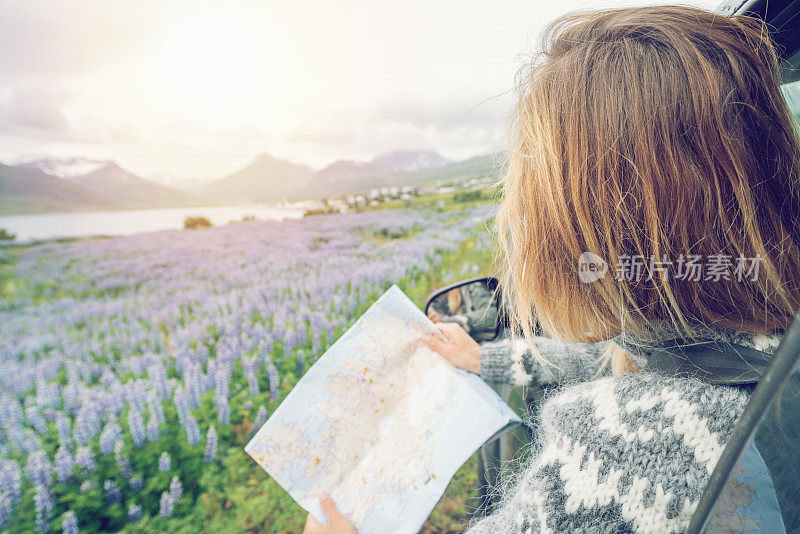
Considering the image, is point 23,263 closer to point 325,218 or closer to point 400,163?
point 325,218

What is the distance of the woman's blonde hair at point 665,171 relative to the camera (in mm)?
605

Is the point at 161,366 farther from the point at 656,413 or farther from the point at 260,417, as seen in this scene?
the point at 656,413

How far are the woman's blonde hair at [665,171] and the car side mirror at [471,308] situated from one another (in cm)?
59

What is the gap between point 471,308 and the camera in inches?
51.8

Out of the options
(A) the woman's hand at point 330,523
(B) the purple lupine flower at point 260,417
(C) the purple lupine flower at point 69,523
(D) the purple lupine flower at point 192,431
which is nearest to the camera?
(A) the woman's hand at point 330,523

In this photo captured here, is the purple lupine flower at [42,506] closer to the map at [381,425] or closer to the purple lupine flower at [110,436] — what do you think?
the purple lupine flower at [110,436]

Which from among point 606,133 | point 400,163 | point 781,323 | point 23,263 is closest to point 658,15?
point 606,133

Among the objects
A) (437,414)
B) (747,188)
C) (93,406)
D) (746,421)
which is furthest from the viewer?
(93,406)

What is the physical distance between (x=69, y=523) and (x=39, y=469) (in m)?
0.15

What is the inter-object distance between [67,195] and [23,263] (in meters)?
0.28

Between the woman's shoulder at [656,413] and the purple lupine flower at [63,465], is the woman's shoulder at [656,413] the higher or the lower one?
the higher one

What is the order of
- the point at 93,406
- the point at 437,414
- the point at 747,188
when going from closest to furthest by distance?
the point at 747,188 → the point at 437,414 → the point at 93,406

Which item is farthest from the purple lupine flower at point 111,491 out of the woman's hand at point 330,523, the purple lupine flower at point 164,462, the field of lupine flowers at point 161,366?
the woman's hand at point 330,523

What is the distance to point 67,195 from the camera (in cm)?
140
